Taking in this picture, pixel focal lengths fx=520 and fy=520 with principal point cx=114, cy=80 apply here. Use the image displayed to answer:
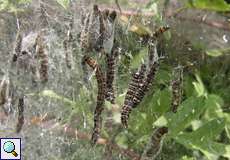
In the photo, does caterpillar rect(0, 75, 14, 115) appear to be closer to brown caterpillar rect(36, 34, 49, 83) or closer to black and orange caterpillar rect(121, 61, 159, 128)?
brown caterpillar rect(36, 34, 49, 83)

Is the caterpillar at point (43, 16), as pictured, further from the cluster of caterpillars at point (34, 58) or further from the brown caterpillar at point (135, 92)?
the brown caterpillar at point (135, 92)

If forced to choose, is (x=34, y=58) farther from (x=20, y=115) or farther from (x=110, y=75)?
(x=110, y=75)

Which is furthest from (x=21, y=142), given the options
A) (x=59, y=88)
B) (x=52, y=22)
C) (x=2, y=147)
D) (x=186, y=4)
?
(x=186, y=4)

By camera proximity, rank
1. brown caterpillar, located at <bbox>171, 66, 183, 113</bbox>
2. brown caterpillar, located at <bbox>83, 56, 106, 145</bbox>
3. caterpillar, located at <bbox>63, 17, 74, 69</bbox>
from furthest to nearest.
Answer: caterpillar, located at <bbox>63, 17, 74, 69</bbox> < brown caterpillar, located at <bbox>171, 66, 183, 113</bbox> < brown caterpillar, located at <bbox>83, 56, 106, 145</bbox>

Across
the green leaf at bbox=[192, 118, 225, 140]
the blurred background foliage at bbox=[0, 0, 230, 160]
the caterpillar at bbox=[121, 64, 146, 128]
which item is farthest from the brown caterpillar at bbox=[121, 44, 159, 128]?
the green leaf at bbox=[192, 118, 225, 140]

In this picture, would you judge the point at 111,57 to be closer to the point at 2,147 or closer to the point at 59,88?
the point at 59,88

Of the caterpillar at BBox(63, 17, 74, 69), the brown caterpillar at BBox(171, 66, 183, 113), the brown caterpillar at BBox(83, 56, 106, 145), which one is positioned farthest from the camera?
the caterpillar at BBox(63, 17, 74, 69)

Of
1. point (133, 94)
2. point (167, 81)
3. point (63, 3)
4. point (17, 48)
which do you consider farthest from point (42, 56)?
point (167, 81)
